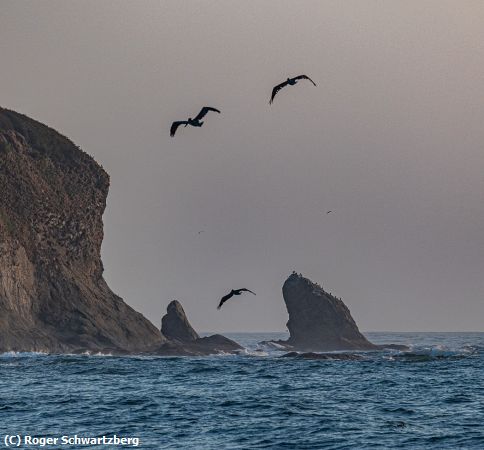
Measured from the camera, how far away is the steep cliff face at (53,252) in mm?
115625

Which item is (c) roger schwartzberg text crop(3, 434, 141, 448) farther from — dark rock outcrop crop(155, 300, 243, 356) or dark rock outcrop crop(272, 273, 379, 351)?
dark rock outcrop crop(272, 273, 379, 351)

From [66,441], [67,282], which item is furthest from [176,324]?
[66,441]

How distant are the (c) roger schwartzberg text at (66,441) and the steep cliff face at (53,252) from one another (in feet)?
219

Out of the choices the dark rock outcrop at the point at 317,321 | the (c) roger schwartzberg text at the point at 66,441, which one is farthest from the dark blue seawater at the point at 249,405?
the dark rock outcrop at the point at 317,321

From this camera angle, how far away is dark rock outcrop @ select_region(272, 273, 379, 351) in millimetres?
144875

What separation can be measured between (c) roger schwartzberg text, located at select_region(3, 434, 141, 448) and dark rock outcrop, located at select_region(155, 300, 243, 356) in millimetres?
71053

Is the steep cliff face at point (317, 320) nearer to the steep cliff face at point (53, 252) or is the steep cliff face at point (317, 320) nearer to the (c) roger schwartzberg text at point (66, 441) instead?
the steep cliff face at point (53, 252)

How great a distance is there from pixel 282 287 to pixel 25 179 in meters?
41.6

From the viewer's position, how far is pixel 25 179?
129 meters

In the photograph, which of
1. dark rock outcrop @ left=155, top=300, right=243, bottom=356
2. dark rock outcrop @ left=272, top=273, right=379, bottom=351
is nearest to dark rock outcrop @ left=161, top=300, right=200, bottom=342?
dark rock outcrop @ left=155, top=300, right=243, bottom=356

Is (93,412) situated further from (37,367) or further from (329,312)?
(329,312)

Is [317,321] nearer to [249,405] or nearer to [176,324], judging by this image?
[176,324]

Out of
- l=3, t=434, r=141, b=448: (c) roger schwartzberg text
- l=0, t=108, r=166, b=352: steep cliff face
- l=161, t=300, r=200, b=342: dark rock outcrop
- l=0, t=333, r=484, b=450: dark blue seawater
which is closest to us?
l=3, t=434, r=141, b=448: (c) roger schwartzberg text

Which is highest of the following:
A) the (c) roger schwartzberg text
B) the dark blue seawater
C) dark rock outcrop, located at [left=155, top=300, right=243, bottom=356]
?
dark rock outcrop, located at [left=155, top=300, right=243, bottom=356]
